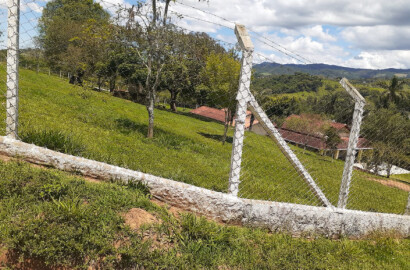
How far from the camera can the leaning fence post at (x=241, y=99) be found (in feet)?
11.2

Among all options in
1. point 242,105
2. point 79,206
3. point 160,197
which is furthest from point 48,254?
point 242,105

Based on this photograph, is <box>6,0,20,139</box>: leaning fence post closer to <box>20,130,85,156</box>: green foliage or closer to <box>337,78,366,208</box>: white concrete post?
<box>20,130,85,156</box>: green foliage

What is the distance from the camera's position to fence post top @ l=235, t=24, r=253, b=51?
3393 mm

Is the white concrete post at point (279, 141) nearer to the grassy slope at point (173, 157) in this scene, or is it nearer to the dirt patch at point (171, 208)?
the grassy slope at point (173, 157)

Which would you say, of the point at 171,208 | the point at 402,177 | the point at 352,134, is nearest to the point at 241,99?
the point at 171,208

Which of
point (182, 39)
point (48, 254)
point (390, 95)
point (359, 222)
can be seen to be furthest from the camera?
point (390, 95)

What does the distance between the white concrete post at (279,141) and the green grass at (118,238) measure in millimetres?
698

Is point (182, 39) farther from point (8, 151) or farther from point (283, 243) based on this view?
point (283, 243)

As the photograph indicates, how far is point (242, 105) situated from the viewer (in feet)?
11.5

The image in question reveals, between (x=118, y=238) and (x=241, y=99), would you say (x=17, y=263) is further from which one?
(x=241, y=99)

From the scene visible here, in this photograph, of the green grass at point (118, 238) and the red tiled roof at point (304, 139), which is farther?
the red tiled roof at point (304, 139)

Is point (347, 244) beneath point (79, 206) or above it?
beneath

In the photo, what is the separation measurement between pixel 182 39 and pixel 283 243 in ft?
21.5

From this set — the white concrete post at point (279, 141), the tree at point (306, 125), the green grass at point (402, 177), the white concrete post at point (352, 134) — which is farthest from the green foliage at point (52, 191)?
the tree at point (306, 125)
